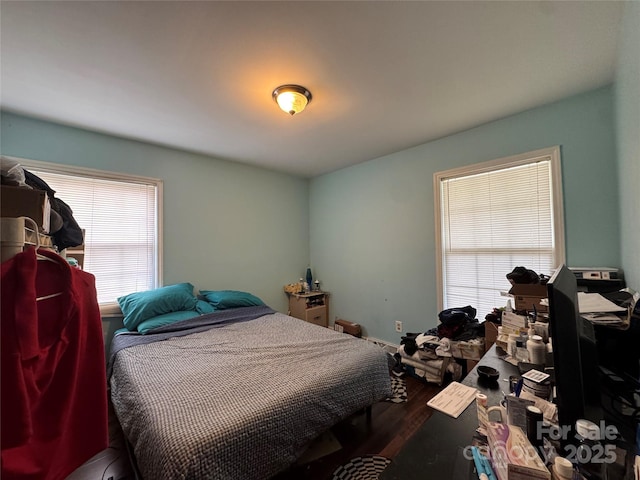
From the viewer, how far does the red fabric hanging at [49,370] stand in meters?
0.69

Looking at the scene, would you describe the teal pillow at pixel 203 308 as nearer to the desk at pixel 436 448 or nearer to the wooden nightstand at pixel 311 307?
the wooden nightstand at pixel 311 307

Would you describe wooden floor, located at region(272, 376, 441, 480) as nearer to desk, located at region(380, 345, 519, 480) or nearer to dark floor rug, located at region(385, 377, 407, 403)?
dark floor rug, located at region(385, 377, 407, 403)

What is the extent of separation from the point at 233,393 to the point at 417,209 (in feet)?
8.54

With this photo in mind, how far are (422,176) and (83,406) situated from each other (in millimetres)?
3213

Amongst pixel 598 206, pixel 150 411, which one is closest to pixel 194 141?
pixel 150 411

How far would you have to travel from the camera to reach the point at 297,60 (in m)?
1.65

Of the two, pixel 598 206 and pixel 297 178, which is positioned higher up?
pixel 297 178

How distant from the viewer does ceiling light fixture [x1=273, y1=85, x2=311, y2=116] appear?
75.4 inches

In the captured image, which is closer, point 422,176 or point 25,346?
point 25,346

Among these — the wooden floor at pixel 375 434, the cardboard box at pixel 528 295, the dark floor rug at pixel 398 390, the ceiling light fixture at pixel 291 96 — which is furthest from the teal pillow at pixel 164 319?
the cardboard box at pixel 528 295

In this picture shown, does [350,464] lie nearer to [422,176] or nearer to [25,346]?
[25,346]

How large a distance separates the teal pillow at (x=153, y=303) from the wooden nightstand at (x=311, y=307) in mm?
1492

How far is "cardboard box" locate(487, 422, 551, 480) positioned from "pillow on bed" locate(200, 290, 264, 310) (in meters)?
2.83

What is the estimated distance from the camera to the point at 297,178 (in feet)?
14.2
